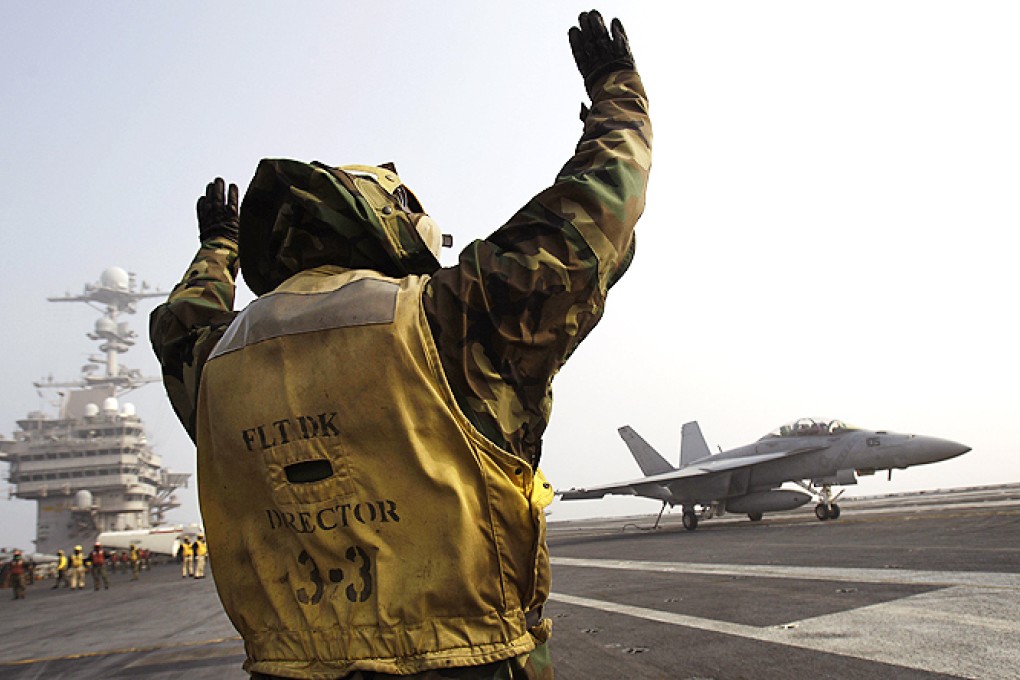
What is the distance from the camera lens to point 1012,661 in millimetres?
3193

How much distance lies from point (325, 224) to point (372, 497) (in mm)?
644

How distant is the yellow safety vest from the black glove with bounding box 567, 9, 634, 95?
3.07 ft

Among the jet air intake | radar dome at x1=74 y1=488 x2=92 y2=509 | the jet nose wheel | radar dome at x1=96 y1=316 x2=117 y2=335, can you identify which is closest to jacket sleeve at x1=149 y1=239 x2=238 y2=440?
the jet nose wheel

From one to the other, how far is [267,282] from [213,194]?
115cm

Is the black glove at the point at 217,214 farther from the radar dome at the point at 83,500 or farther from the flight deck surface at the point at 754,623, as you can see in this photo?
the radar dome at the point at 83,500

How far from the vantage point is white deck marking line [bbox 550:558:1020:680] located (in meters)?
3.33

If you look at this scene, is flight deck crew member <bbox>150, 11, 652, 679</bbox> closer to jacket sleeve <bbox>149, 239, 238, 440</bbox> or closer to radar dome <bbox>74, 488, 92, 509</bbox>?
jacket sleeve <bbox>149, 239, 238, 440</bbox>

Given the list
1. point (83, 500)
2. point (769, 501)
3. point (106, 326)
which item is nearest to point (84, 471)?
point (83, 500)

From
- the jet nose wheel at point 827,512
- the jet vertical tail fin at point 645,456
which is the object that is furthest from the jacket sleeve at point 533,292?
the jet vertical tail fin at point 645,456

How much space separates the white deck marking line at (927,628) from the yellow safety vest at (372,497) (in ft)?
9.80

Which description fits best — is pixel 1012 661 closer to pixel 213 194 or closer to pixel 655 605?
pixel 655 605

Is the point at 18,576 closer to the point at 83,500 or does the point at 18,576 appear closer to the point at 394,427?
the point at 394,427

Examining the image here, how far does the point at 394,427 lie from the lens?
1.31 m

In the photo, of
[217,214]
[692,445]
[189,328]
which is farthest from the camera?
[692,445]
